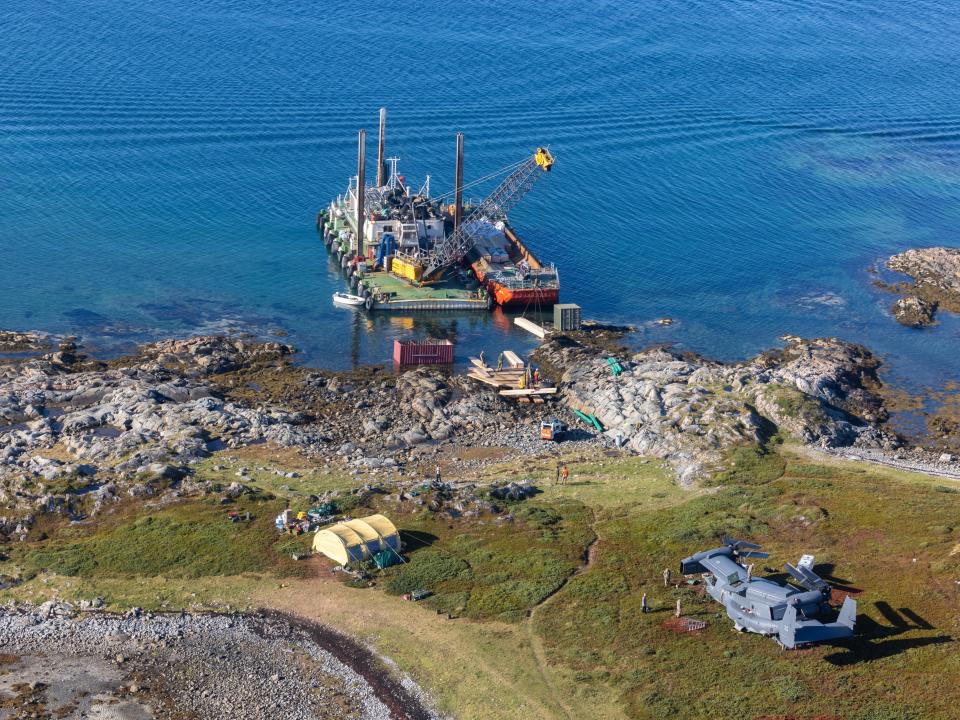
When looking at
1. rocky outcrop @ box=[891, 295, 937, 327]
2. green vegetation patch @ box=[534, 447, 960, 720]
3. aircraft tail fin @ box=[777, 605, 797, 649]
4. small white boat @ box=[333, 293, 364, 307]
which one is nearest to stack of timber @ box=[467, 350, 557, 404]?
small white boat @ box=[333, 293, 364, 307]

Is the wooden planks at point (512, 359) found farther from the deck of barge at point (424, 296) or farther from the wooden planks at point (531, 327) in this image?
the deck of barge at point (424, 296)

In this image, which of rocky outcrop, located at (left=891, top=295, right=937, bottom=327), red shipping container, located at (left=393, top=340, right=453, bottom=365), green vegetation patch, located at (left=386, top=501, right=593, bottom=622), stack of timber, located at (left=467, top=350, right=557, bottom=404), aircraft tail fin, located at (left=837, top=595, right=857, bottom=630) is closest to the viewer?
aircraft tail fin, located at (left=837, top=595, right=857, bottom=630)

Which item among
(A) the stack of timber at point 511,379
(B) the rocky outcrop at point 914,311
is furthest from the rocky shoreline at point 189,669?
(B) the rocky outcrop at point 914,311

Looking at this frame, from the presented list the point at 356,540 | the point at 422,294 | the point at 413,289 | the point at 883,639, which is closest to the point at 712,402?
the point at 883,639

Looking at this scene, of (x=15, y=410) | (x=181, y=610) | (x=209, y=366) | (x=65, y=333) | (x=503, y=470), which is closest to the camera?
(x=181, y=610)

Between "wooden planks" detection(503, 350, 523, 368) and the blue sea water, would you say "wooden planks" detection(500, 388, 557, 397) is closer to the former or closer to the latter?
"wooden planks" detection(503, 350, 523, 368)

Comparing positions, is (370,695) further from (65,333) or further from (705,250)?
(705,250)

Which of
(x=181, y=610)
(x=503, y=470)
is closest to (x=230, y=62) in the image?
(x=503, y=470)
